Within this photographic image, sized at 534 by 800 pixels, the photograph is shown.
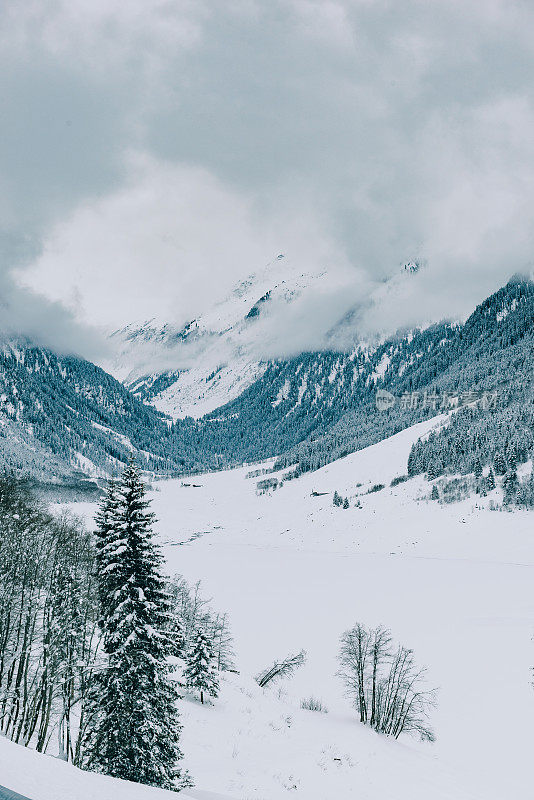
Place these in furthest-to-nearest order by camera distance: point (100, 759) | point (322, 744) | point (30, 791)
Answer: point (322, 744) < point (100, 759) < point (30, 791)

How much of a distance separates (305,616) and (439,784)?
35.0 meters

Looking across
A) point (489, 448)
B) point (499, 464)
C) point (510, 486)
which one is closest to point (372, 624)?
point (510, 486)

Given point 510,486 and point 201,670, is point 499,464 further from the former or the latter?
point 201,670

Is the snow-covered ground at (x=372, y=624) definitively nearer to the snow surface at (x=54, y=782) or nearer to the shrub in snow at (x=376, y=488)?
the shrub in snow at (x=376, y=488)

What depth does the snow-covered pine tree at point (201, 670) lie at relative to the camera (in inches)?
1203

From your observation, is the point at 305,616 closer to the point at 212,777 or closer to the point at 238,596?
the point at 238,596

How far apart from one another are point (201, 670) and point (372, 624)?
27810 mm

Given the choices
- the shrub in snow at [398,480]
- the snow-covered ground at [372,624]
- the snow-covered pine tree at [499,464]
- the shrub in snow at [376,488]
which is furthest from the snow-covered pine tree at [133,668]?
the shrub in snow at [376,488]

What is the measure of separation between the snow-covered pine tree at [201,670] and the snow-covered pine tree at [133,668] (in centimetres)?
1503

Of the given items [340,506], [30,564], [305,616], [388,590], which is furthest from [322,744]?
[340,506]

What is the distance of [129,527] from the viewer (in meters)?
16.5

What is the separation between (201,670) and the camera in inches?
1224

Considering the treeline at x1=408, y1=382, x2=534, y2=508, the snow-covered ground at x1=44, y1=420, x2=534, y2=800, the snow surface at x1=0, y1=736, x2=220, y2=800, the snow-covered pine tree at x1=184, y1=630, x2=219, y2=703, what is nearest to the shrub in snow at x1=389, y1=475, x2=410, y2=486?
the treeline at x1=408, y1=382, x2=534, y2=508

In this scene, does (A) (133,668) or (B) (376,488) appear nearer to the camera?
(A) (133,668)
